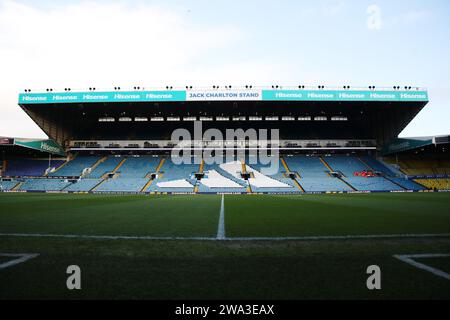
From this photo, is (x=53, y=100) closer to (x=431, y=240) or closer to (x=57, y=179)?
(x=57, y=179)

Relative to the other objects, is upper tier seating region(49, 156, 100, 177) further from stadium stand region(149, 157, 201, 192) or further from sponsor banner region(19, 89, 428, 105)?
stadium stand region(149, 157, 201, 192)

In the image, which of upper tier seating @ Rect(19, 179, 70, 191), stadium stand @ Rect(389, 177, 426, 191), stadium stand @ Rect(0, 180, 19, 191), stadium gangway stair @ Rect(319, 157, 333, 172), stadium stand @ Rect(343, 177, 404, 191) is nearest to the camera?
stadium stand @ Rect(343, 177, 404, 191)

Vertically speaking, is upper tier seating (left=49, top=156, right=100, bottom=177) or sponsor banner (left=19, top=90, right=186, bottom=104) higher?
sponsor banner (left=19, top=90, right=186, bottom=104)

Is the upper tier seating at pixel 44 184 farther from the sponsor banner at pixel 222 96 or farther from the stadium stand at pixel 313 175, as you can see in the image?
the stadium stand at pixel 313 175

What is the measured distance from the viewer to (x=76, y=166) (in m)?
40.8

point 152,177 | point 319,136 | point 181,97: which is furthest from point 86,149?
point 319,136

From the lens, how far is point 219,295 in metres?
2.16

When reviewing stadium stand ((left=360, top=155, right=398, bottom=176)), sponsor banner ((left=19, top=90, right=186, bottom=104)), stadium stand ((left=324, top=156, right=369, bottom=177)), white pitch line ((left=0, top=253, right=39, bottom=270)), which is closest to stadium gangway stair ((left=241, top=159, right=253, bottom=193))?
sponsor banner ((left=19, top=90, right=186, bottom=104))

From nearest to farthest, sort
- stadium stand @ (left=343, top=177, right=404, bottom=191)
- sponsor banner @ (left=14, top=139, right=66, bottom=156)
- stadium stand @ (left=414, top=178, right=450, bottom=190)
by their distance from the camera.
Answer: stadium stand @ (left=343, top=177, right=404, bottom=191) < stadium stand @ (left=414, top=178, right=450, bottom=190) < sponsor banner @ (left=14, top=139, right=66, bottom=156)

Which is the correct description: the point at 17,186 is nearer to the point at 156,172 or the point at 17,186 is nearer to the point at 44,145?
the point at 44,145

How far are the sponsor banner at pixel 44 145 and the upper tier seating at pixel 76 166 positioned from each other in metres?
2.50

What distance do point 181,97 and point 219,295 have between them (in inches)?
1343

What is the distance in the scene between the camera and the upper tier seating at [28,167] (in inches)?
1574

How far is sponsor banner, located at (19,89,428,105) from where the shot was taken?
33.5m
